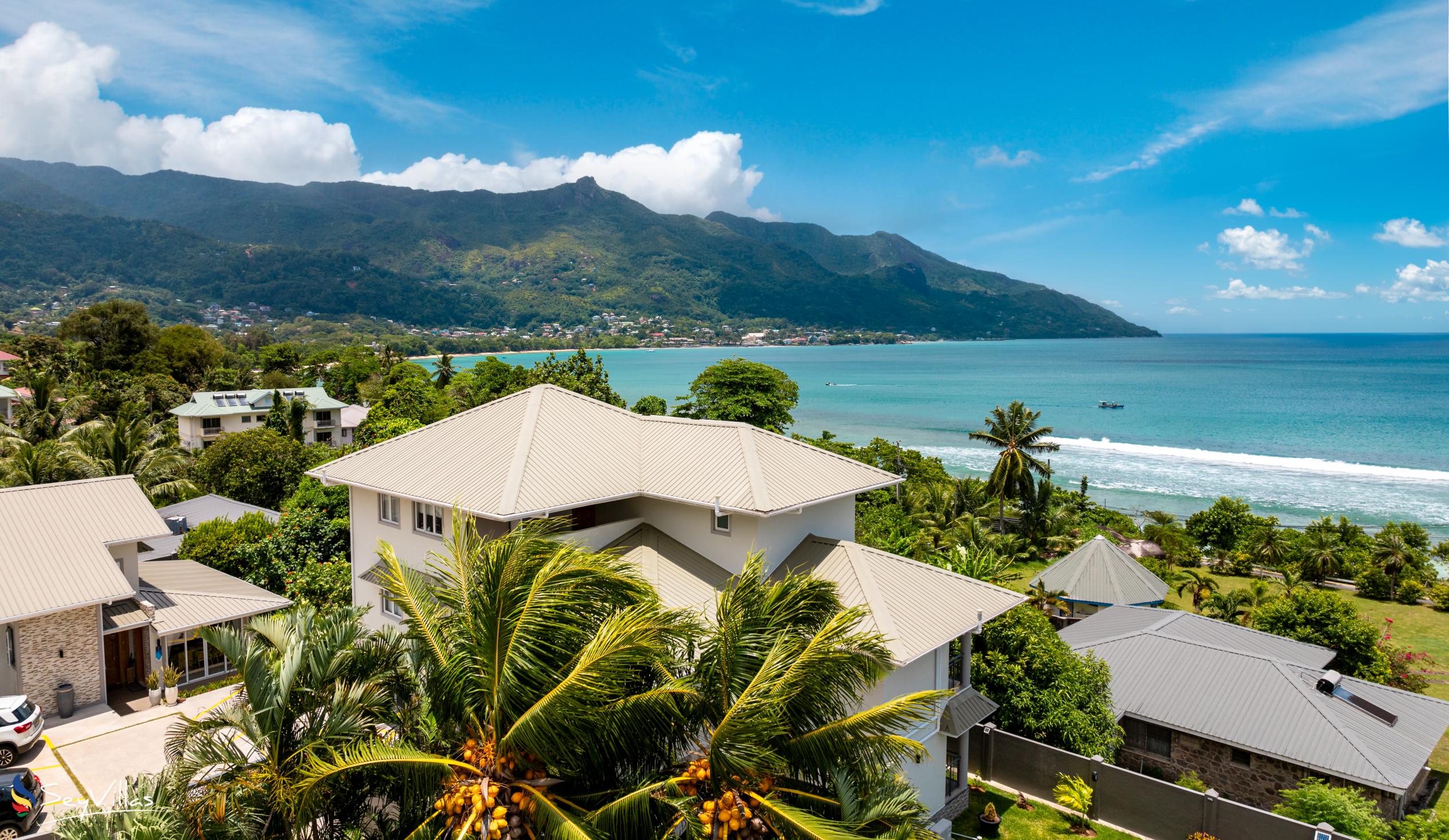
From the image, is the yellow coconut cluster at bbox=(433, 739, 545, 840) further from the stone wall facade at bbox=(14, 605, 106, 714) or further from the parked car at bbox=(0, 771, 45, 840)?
the stone wall facade at bbox=(14, 605, 106, 714)

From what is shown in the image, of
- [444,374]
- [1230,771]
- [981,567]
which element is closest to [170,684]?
[981,567]

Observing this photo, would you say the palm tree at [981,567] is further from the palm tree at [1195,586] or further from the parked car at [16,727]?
the parked car at [16,727]

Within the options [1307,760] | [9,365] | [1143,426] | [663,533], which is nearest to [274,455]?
[663,533]

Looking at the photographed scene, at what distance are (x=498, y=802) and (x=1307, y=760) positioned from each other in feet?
60.9

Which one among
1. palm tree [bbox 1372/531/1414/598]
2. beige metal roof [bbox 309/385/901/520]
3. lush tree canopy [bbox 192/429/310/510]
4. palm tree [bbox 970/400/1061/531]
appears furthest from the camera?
palm tree [bbox 970/400/1061/531]

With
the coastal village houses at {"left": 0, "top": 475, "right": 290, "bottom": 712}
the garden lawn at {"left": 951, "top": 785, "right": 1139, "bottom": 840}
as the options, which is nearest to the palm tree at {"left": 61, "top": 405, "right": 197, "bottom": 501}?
the coastal village houses at {"left": 0, "top": 475, "right": 290, "bottom": 712}

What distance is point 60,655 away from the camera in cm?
1814

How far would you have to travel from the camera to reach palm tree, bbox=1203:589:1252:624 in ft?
95.1

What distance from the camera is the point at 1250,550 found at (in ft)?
150

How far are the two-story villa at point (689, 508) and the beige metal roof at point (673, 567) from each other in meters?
0.04

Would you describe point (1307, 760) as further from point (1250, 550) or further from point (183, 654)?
point (1250, 550)

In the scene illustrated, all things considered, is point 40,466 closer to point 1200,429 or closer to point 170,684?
point 170,684

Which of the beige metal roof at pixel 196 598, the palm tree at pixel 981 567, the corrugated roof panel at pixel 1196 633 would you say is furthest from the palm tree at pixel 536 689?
the corrugated roof panel at pixel 1196 633

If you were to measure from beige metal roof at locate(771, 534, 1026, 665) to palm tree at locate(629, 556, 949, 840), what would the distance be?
5.03 meters
